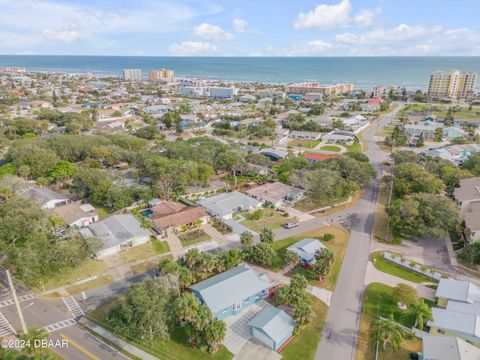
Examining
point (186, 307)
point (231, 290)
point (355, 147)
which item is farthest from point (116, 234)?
point (355, 147)

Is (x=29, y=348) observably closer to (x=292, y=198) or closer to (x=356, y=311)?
(x=356, y=311)

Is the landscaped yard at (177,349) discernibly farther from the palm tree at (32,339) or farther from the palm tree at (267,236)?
the palm tree at (267,236)

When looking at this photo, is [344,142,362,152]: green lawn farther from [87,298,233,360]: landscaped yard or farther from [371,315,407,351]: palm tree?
[87,298,233,360]: landscaped yard

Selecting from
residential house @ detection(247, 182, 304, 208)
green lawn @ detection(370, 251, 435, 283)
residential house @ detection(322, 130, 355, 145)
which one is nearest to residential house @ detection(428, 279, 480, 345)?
green lawn @ detection(370, 251, 435, 283)

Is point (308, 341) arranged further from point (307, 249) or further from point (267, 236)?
point (267, 236)

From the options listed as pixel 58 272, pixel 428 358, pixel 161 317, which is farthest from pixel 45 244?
pixel 428 358

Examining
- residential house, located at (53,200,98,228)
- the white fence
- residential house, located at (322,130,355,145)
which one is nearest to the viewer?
the white fence
